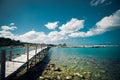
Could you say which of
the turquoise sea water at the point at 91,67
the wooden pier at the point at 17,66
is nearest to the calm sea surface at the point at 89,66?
the turquoise sea water at the point at 91,67

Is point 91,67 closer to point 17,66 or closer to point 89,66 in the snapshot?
point 89,66

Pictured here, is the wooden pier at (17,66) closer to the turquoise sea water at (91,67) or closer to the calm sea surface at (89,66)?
the calm sea surface at (89,66)

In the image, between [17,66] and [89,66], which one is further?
[89,66]

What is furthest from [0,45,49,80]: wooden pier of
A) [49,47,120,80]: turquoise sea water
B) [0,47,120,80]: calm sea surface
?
[49,47,120,80]: turquoise sea water

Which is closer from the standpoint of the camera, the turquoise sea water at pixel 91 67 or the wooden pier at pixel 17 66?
the wooden pier at pixel 17 66

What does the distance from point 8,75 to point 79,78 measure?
15.5ft

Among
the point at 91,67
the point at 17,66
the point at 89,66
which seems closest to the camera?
the point at 17,66

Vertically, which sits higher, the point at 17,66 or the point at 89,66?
the point at 17,66

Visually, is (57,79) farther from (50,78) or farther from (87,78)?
(87,78)

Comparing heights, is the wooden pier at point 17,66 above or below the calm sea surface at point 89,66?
above

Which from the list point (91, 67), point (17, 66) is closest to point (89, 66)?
point (91, 67)

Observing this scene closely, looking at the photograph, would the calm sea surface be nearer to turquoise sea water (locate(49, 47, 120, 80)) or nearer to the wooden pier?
turquoise sea water (locate(49, 47, 120, 80))

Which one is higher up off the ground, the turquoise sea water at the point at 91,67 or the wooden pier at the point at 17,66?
the wooden pier at the point at 17,66

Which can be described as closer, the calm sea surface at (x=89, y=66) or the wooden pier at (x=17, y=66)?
the wooden pier at (x=17, y=66)
